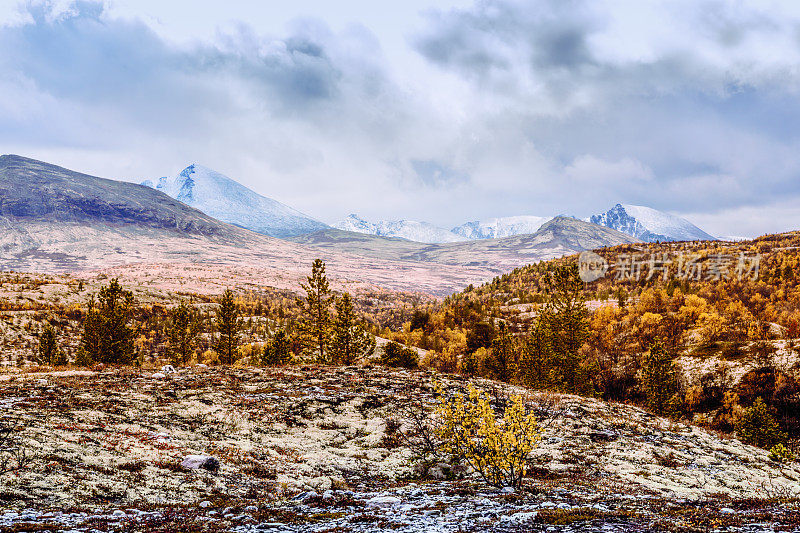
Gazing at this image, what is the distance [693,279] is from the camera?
359ft

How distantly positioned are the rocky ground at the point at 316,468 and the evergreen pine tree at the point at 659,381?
569 inches

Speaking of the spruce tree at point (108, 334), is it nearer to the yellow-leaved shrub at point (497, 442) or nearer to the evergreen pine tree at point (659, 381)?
the yellow-leaved shrub at point (497, 442)

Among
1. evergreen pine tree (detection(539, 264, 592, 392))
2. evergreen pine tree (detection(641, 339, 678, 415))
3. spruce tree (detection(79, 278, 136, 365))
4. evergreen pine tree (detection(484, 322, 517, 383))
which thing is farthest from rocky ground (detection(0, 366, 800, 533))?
spruce tree (detection(79, 278, 136, 365))

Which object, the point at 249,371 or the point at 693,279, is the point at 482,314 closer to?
the point at 693,279

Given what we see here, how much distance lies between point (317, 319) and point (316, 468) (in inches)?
1198

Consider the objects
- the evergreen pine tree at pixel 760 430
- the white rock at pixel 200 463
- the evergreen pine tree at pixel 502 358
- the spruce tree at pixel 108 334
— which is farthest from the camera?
the evergreen pine tree at pixel 502 358

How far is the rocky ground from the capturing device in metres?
6.52

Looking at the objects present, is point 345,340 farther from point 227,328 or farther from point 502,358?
point 502,358

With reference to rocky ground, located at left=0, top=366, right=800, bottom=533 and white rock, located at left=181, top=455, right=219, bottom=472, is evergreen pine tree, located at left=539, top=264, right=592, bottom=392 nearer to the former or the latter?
rocky ground, located at left=0, top=366, right=800, bottom=533

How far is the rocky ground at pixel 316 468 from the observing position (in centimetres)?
652

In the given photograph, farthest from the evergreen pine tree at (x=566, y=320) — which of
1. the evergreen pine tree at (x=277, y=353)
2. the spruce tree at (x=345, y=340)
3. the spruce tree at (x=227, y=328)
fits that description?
the spruce tree at (x=227, y=328)

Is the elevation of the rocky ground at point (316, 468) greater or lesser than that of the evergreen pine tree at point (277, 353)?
greater

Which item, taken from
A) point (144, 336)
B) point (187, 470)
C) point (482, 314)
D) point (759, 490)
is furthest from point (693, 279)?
point (144, 336)

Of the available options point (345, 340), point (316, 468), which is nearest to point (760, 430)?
point (316, 468)
